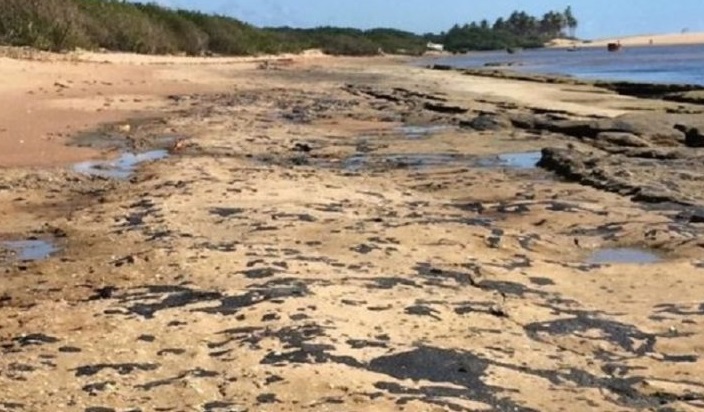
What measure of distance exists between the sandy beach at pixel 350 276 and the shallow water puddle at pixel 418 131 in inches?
50.5

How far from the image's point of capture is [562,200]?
7.29 metres

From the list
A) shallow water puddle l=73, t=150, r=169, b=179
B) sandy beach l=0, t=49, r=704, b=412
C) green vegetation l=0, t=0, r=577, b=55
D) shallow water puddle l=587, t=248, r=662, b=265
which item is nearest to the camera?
sandy beach l=0, t=49, r=704, b=412

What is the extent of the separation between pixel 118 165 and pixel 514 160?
153 inches

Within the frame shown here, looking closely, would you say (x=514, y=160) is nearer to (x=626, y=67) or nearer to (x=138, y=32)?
(x=138, y=32)

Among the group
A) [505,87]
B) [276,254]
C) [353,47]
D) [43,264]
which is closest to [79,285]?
[43,264]

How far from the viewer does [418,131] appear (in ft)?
43.4

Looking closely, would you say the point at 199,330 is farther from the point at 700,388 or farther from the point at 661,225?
the point at 661,225

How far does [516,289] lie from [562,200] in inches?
106

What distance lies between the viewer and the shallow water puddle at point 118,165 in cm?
881

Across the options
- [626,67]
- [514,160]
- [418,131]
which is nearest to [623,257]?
[514,160]

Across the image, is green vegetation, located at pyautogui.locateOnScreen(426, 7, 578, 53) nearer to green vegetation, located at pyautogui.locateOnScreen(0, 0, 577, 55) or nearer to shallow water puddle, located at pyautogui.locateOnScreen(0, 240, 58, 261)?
green vegetation, located at pyautogui.locateOnScreen(0, 0, 577, 55)

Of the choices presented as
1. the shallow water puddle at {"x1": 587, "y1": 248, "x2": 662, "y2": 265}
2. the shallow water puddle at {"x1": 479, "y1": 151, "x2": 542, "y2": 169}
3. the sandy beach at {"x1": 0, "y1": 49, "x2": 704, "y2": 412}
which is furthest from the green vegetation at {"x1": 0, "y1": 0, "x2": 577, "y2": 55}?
the shallow water puddle at {"x1": 587, "y1": 248, "x2": 662, "y2": 265}

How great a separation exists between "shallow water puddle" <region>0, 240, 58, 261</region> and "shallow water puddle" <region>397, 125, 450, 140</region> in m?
6.99

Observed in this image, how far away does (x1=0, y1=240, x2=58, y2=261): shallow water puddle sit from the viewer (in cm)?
550
